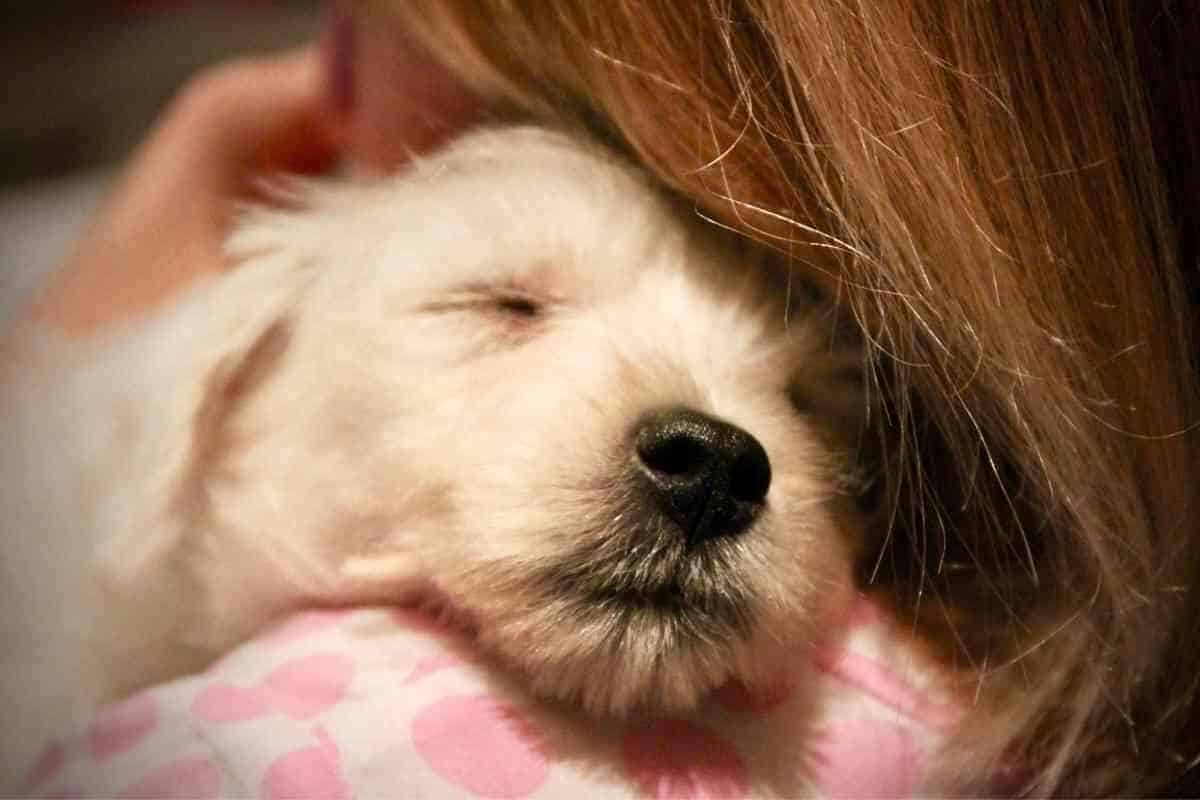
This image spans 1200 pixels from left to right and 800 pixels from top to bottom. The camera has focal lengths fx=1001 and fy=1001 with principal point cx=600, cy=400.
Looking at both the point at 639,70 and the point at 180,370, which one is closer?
the point at 639,70

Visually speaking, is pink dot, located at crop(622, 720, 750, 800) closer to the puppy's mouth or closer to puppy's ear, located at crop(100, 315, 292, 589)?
the puppy's mouth

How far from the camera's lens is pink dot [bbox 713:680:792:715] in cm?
63

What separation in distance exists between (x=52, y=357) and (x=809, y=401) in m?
1.11

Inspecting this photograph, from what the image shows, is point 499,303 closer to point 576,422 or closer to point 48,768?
point 576,422

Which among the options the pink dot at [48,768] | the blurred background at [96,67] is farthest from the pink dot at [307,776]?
the blurred background at [96,67]

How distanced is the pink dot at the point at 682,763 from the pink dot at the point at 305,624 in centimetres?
A: 23

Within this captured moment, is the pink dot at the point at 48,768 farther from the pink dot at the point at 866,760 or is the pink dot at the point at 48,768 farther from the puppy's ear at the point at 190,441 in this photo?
the pink dot at the point at 866,760

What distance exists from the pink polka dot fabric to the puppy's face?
3 cm

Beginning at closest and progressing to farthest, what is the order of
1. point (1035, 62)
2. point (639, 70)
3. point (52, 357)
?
point (1035, 62) < point (639, 70) < point (52, 357)

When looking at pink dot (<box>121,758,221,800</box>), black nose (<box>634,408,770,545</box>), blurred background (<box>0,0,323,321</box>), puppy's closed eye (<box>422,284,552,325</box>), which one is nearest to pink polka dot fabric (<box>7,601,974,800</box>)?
pink dot (<box>121,758,221,800</box>)

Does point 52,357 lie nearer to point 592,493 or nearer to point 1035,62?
point 592,493

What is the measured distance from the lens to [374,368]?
73 cm

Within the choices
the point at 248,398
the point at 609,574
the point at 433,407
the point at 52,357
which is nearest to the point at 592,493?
the point at 609,574

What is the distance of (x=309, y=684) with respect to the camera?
62 cm
